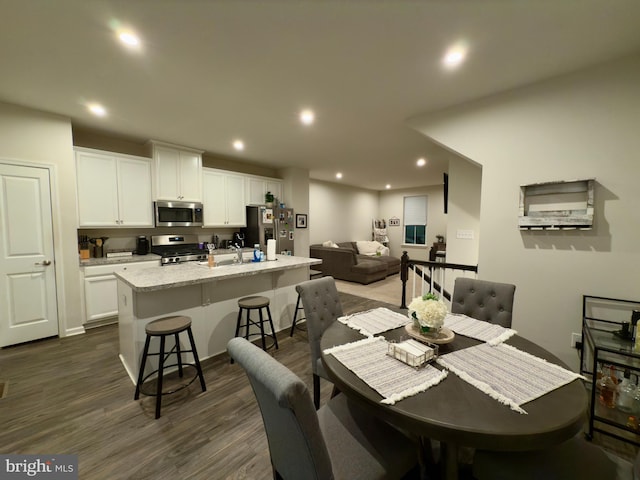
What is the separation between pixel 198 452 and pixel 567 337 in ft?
10.2

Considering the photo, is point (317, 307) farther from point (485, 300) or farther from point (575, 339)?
point (575, 339)

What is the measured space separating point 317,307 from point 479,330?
108 centimetres

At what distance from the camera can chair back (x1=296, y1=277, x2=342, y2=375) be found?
1.86 metres

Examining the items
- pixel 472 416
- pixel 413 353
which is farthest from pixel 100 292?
pixel 472 416

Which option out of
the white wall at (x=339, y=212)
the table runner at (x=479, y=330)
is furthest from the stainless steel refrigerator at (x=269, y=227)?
the table runner at (x=479, y=330)

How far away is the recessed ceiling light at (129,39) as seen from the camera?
182 centimetres

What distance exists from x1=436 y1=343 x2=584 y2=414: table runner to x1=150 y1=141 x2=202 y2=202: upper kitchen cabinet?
175 inches

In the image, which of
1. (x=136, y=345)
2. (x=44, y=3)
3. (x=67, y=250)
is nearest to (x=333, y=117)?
(x=44, y=3)

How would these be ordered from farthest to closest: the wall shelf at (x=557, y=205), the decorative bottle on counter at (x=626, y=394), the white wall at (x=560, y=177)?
the wall shelf at (x=557, y=205)
the white wall at (x=560, y=177)
the decorative bottle on counter at (x=626, y=394)

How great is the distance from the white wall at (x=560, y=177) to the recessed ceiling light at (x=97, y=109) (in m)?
4.02

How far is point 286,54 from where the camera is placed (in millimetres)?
2027

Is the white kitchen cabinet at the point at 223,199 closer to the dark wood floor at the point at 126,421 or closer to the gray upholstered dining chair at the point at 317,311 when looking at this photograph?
the dark wood floor at the point at 126,421

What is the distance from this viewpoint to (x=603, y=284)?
2135 mm

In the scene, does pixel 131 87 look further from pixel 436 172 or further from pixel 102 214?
pixel 436 172
